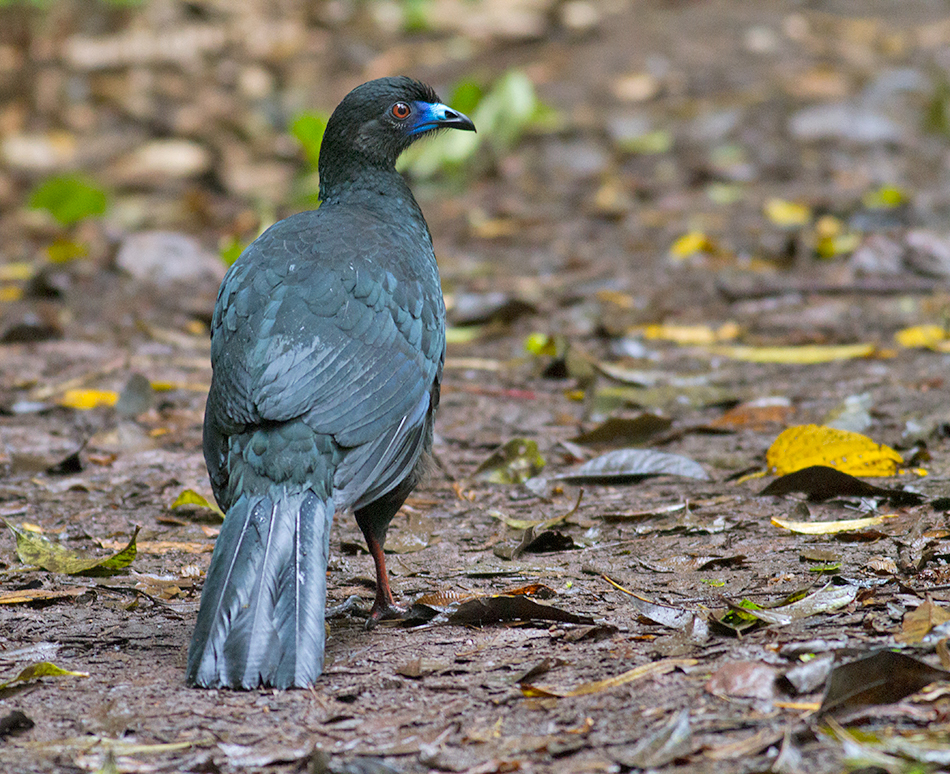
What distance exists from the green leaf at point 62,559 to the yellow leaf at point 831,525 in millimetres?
2043

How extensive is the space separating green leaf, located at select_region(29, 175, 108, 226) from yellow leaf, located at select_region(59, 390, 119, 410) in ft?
9.49

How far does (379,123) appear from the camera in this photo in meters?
4.62

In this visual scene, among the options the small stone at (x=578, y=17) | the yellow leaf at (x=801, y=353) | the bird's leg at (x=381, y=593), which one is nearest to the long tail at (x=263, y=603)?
the bird's leg at (x=381, y=593)

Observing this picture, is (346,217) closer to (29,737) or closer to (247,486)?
(247,486)

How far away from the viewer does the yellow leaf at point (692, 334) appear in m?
6.39

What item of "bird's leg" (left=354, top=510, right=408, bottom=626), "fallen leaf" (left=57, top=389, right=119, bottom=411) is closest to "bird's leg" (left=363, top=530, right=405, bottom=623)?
"bird's leg" (left=354, top=510, right=408, bottom=626)

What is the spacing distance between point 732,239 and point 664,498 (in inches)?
158

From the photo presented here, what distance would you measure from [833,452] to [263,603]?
224cm

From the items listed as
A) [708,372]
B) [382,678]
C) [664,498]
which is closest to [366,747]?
[382,678]

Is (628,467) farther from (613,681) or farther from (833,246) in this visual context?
(833,246)

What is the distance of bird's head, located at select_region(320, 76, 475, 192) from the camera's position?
4559 mm

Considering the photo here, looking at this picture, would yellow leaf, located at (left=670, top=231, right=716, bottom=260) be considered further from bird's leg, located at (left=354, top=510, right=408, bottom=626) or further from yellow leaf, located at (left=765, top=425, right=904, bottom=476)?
bird's leg, located at (left=354, top=510, right=408, bottom=626)

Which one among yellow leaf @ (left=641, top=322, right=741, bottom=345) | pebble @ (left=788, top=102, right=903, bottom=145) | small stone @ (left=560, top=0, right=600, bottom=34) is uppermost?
small stone @ (left=560, top=0, right=600, bottom=34)

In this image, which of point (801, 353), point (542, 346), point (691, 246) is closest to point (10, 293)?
point (542, 346)
